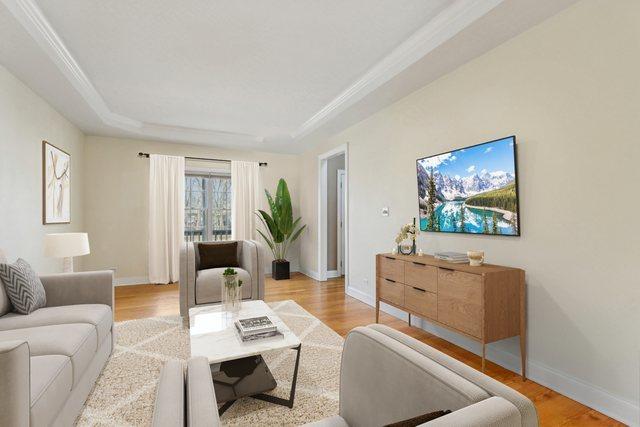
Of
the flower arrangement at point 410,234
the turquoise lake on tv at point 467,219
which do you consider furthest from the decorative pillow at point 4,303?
the turquoise lake on tv at point 467,219

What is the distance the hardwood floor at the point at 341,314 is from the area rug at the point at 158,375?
0.40 meters

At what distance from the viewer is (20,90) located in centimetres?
289

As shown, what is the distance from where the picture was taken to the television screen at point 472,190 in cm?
232

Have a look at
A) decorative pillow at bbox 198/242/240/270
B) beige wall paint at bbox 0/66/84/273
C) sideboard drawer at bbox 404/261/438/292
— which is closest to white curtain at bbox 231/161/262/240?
decorative pillow at bbox 198/242/240/270

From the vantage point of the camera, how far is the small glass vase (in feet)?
7.80

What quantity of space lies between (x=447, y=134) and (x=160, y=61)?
8.74ft

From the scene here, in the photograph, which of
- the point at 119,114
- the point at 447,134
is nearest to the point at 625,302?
the point at 447,134

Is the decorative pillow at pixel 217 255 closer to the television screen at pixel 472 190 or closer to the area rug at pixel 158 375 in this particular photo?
the area rug at pixel 158 375

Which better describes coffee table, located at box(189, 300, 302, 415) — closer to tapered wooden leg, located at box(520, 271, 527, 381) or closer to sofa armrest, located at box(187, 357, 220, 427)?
sofa armrest, located at box(187, 357, 220, 427)

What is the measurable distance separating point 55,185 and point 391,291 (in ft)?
12.9

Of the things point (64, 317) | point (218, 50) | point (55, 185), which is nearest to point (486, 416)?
point (64, 317)

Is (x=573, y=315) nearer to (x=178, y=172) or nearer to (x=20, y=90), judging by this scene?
(x=20, y=90)

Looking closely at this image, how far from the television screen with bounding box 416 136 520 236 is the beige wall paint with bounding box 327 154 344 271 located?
8.48 feet

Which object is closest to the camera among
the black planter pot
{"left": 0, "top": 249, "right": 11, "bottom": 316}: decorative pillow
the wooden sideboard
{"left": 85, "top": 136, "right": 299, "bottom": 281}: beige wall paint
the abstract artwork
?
{"left": 0, "top": 249, "right": 11, "bottom": 316}: decorative pillow
